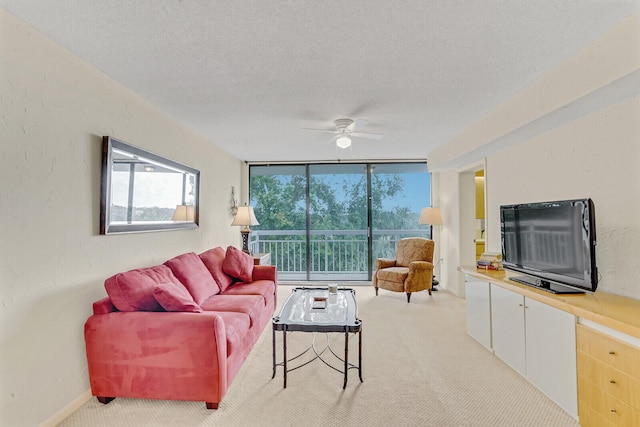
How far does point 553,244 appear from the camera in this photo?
231 cm

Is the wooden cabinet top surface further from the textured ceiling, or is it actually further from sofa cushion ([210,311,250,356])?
sofa cushion ([210,311,250,356])

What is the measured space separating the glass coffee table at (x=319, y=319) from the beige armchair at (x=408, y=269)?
5.22ft

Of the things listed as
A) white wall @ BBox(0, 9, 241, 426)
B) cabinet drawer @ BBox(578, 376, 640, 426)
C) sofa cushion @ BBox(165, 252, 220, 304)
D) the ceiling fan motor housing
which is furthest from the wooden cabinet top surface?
white wall @ BBox(0, 9, 241, 426)

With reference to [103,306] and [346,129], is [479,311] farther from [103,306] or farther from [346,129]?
[103,306]

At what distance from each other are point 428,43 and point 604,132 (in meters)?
1.49

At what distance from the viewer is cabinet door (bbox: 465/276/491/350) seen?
9.39 ft

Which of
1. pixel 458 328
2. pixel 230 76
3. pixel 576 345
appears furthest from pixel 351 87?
pixel 458 328

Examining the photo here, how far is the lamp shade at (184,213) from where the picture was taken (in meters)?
3.38

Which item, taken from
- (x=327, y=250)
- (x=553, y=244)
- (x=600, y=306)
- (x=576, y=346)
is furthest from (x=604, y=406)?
(x=327, y=250)

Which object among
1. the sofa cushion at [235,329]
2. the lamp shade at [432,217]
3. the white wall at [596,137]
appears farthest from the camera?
the lamp shade at [432,217]

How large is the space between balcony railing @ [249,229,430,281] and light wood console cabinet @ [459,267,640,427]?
3.18 m

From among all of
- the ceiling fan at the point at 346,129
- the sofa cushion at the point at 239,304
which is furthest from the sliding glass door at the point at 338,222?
the sofa cushion at the point at 239,304

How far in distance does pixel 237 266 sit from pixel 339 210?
2.69 m

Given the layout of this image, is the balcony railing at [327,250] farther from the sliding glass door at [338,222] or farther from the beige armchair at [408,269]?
the beige armchair at [408,269]
